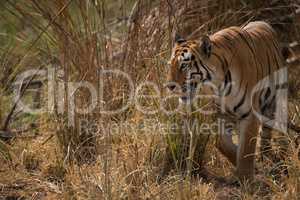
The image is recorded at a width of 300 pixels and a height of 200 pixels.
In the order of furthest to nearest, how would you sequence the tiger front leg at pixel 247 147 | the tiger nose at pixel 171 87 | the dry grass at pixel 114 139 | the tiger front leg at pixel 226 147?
the tiger front leg at pixel 226 147, the tiger front leg at pixel 247 147, the tiger nose at pixel 171 87, the dry grass at pixel 114 139

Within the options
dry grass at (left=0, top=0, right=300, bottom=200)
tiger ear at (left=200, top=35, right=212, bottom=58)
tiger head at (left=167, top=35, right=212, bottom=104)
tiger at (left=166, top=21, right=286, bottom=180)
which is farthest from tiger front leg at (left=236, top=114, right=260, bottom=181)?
tiger ear at (left=200, top=35, right=212, bottom=58)

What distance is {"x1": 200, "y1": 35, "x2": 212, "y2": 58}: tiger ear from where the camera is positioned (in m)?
4.47

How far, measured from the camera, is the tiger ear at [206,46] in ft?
14.7

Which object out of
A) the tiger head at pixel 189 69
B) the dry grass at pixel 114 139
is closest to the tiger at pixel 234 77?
the tiger head at pixel 189 69

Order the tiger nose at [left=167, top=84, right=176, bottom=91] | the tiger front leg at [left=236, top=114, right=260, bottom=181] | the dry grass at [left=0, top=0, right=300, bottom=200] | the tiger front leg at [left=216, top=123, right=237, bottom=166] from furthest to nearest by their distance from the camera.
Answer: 1. the tiger front leg at [left=216, top=123, right=237, bottom=166]
2. the tiger front leg at [left=236, top=114, right=260, bottom=181]
3. the tiger nose at [left=167, top=84, right=176, bottom=91]
4. the dry grass at [left=0, top=0, right=300, bottom=200]

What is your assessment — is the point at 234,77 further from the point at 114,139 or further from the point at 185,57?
the point at 114,139

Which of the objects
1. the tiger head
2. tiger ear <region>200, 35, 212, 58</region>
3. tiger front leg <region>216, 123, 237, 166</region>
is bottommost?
tiger front leg <region>216, 123, 237, 166</region>

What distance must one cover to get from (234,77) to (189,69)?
0.38m

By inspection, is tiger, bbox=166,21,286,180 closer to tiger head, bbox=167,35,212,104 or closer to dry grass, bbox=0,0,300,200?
tiger head, bbox=167,35,212,104

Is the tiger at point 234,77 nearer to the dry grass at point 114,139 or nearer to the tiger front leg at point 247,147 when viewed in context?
the tiger front leg at point 247,147

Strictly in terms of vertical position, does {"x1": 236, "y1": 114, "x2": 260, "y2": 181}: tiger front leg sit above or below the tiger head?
below

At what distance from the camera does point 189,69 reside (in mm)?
4484

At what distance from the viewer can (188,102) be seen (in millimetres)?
4492

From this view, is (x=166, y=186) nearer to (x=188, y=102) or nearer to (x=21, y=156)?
(x=188, y=102)
